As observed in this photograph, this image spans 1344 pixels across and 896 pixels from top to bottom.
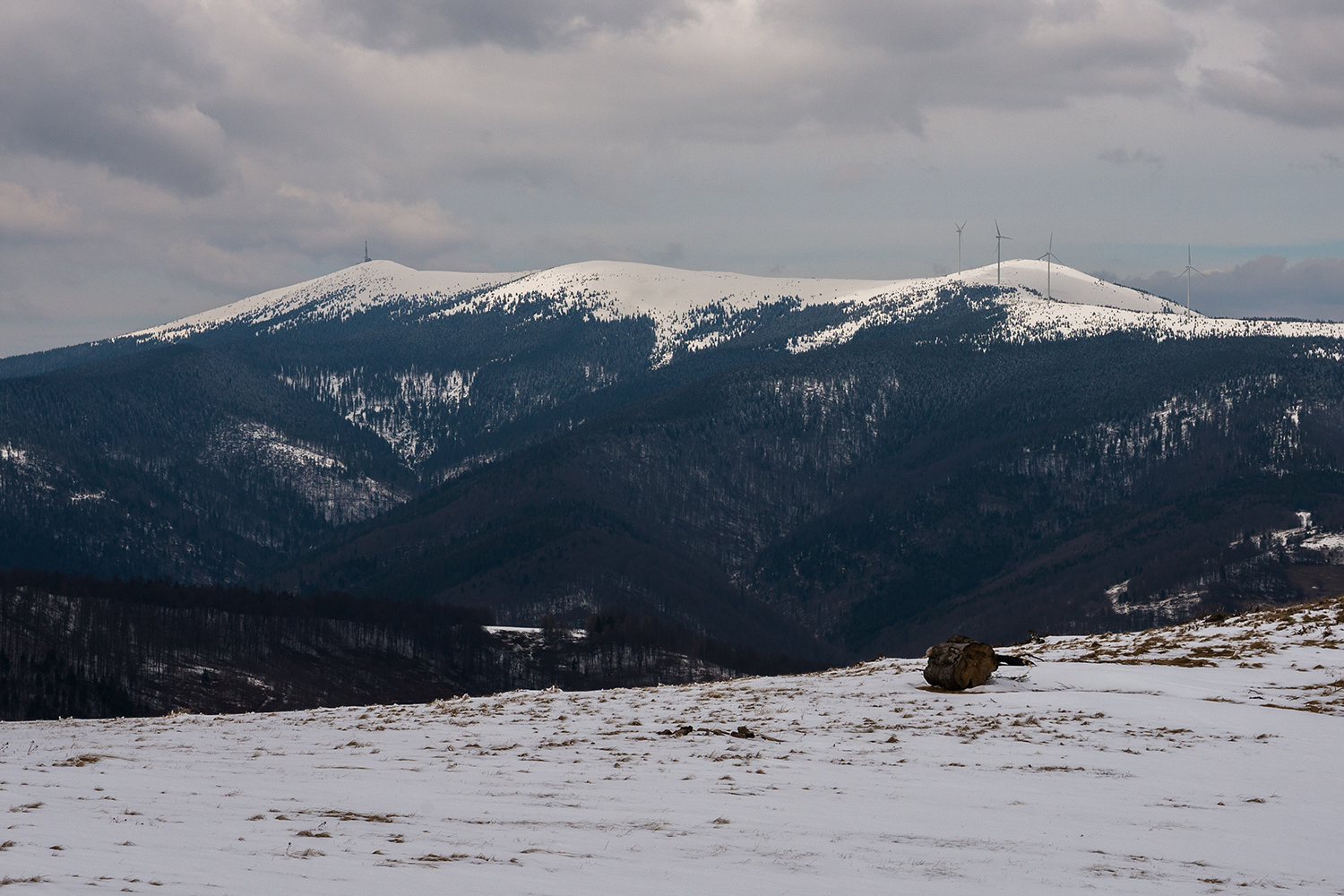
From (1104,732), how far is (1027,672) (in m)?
7.34

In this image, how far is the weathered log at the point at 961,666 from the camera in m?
33.4

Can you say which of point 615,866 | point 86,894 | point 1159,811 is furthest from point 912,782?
point 86,894

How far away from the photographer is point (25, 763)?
2428 centimetres

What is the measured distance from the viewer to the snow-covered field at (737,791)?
1576cm

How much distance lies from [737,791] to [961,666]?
14.1 metres

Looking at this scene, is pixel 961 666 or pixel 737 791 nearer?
pixel 737 791

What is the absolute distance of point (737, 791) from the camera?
21469 millimetres

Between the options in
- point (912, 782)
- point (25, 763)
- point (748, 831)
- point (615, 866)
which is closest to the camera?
point (615, 866)

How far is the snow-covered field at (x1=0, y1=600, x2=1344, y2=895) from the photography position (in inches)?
620

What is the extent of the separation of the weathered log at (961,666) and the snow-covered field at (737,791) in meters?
0.64

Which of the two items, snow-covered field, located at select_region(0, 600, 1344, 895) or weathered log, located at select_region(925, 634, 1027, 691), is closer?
snow-covered field, located at select_region(0, 600, 1344, 895)

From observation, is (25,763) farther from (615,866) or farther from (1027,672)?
(1027,672)

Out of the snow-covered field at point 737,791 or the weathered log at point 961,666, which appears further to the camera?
the weathered log at point 961,666

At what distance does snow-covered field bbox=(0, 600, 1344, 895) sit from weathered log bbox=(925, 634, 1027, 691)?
25.3 inches
